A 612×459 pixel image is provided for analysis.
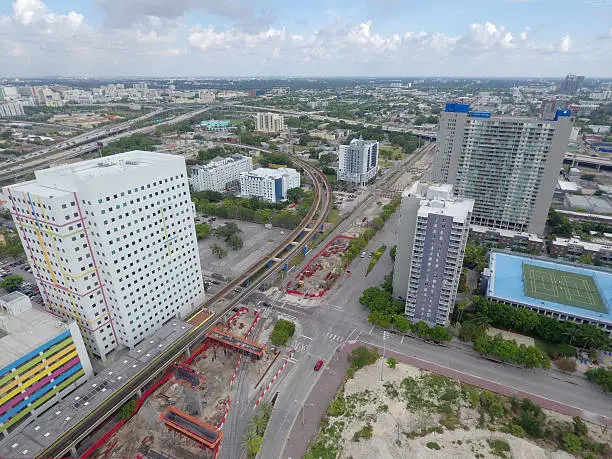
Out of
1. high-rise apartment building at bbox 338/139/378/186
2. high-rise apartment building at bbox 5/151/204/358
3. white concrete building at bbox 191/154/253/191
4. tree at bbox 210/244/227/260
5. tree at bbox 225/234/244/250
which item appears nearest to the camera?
high-rise apartment building at bbox 5/151/204/358

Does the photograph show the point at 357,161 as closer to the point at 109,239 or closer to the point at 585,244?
the point at 585,244

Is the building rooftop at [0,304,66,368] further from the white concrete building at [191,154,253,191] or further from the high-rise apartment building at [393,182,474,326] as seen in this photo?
the white concrete building at [191,154,253,191]

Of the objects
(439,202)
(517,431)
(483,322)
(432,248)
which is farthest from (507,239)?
(517,431)

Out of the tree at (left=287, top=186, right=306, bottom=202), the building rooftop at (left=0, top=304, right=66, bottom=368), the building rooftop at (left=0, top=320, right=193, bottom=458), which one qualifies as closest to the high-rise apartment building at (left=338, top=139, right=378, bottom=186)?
the tree at (left=287, top=186, right=306, bottom=202)

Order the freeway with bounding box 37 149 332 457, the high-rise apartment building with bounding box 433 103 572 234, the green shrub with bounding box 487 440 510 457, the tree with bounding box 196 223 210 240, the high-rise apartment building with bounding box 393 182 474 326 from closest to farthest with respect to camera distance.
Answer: the freeway with bounding box 37 149 332 457 < the green shrub with bounding box 487 440 510 457 < the high-rise apartment building with bounding box 393 182 474 326 < the high-rise apartment building with bounding box 433 103 572 234 < the tree with bounding box 196 223 210 240

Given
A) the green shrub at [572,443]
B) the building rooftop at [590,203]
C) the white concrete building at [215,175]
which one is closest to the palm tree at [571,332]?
the green shrub at [572,443]

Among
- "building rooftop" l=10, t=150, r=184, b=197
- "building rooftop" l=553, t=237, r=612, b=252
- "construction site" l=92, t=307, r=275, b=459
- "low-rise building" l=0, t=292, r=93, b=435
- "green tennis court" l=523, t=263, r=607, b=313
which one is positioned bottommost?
"construction site" l=92, t=307, r=275, b=459

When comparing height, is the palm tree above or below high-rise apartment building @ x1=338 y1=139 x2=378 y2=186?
below
